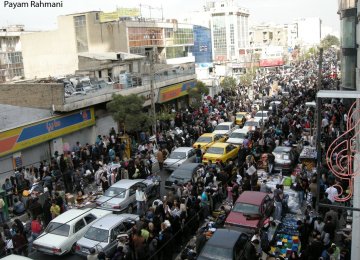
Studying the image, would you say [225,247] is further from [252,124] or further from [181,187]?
[252,124]

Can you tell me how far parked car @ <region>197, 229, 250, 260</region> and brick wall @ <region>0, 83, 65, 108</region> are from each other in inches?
634

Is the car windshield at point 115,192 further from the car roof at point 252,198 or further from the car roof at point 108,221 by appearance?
the car roof at point 252,198

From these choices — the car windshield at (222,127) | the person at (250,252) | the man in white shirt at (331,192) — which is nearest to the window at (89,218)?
the person at (250,252)

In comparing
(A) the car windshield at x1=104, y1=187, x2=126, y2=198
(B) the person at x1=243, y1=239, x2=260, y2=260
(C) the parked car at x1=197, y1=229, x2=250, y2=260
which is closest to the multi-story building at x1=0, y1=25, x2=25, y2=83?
(A) the car windshield at x1=104, y1=187, x2=126, y2=198

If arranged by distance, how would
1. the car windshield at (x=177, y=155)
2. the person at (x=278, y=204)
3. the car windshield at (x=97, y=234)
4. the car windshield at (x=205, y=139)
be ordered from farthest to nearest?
1. the car windshield at (x=205, y=139)
2. the car windshield at (x=177, y=155)
3. the person at (x=278, y=204)
4. the car windshield at (x=97, y=234)

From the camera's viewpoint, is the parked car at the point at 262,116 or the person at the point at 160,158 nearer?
the person at the point at 160,158

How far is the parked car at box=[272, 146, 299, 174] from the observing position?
20.2 m

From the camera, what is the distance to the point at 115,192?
1712 cm

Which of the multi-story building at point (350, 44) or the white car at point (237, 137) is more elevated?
the multi-story building at point (350, 44)

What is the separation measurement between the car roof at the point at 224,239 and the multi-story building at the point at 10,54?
2692 inches

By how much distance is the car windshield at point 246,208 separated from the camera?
46.4 feet

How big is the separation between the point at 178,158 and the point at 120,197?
6116 millimetres

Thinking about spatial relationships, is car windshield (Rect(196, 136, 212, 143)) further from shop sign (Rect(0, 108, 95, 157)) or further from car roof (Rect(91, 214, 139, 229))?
car roof (Rect(91, 214, 139, 229))

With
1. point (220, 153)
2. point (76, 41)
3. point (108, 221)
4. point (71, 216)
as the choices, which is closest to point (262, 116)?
point (220, 153)
